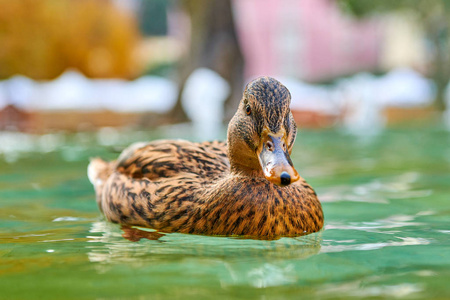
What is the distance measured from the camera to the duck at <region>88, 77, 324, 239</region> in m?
4.04

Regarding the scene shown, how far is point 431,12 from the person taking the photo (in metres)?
22.3

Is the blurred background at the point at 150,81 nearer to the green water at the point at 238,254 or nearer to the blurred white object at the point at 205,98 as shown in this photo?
the blurred white object at the point at 205,98

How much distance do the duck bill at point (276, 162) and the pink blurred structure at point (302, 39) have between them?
110 feet

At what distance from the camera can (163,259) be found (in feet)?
12.3

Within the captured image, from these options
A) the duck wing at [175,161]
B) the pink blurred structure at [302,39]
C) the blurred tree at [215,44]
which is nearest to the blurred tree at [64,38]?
the blurred tree at [215,44]

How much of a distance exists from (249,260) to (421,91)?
2076 cm

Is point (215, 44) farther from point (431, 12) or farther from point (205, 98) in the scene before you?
point (431, 12)

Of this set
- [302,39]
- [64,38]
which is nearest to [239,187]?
[64,38]

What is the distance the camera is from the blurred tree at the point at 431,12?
70.4 ft

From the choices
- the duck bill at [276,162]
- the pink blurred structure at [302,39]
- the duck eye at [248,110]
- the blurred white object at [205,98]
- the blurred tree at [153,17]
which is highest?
the blurred tree at [153,17]

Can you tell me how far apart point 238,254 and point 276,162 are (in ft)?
1.68

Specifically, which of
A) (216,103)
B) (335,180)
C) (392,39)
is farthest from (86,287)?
(392,39)

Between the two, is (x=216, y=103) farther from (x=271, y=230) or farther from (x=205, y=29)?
(x=271, y=230)

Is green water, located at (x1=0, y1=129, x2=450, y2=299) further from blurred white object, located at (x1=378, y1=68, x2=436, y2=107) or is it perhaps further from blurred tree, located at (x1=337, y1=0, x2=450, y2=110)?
blurred tree, located at (x1=337, y1=0, x2=450, y2=110)
